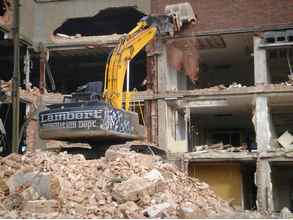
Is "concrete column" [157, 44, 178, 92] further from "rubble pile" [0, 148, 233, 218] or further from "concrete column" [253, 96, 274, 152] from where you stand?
"rubble pile" [0, 148, 233, 218]

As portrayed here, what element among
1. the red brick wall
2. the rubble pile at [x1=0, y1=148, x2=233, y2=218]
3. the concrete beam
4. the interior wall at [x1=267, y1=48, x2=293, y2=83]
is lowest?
the rubble pile at [x1=0, y1=148, x2=233, y2=218]

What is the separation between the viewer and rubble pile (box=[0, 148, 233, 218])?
46.5ft

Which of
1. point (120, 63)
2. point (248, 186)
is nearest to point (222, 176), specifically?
point (248, 186)

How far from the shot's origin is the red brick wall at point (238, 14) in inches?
1000

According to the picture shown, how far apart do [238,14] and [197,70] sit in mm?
3464

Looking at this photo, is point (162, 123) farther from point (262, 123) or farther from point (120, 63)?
point (120, 63)

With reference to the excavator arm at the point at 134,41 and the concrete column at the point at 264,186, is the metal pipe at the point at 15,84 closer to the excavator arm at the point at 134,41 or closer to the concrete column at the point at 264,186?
the excavator arm at the point at 134,41

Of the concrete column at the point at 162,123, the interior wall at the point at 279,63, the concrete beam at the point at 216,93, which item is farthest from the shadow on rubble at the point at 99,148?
the interior wall at the point at 279,63

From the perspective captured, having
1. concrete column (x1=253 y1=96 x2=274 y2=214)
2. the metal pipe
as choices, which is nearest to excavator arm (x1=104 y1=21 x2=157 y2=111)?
concrete column (x1=253 y1=96 x2=274 y2=214)

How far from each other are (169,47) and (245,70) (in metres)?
7.15

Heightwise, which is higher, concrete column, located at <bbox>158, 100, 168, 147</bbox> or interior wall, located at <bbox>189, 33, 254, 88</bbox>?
interior wall, located at <bbox>189, 33, 254, 88</bbox>

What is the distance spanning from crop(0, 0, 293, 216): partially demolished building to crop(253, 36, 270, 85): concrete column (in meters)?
0.04

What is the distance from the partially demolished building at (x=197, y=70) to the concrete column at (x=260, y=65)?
0.15 ft

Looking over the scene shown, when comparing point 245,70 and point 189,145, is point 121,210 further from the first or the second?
point 245,70
